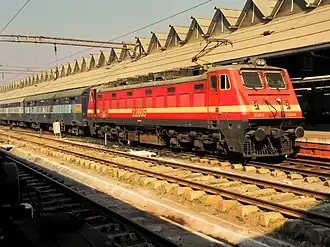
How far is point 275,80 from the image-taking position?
15375mm

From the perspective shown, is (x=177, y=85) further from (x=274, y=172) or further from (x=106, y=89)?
(x=106, y=89)

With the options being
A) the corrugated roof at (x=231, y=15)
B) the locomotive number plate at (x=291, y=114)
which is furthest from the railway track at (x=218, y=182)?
the corrugated roof at (x=231, y=15)

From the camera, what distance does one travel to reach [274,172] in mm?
12680

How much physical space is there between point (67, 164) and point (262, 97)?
26.4 feet

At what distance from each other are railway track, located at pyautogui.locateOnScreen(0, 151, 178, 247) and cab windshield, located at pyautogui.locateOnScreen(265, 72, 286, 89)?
288 inches

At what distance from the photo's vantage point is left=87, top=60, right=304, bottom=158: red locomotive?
14156 mm

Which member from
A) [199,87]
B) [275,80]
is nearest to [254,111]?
[275,80]

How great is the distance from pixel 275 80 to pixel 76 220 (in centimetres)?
1198

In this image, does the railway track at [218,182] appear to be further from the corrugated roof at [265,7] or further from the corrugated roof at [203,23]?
the corrugated roof at [203,23]

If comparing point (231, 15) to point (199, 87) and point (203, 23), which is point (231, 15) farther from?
point (199, 87)

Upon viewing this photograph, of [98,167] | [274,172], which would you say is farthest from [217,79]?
[98,167]

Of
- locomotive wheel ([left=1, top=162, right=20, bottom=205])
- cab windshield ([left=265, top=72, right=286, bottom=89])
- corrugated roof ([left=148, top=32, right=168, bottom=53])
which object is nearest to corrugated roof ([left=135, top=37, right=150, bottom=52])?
corrugated roof ([left=148, top=32, right=168, bottom=53])

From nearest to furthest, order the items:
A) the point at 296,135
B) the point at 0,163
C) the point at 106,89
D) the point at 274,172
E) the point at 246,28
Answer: the point at 0,163
the point at 274,172
the point at 296,135
the point at 106,89
the point at 246,28

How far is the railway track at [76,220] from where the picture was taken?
429 cm
